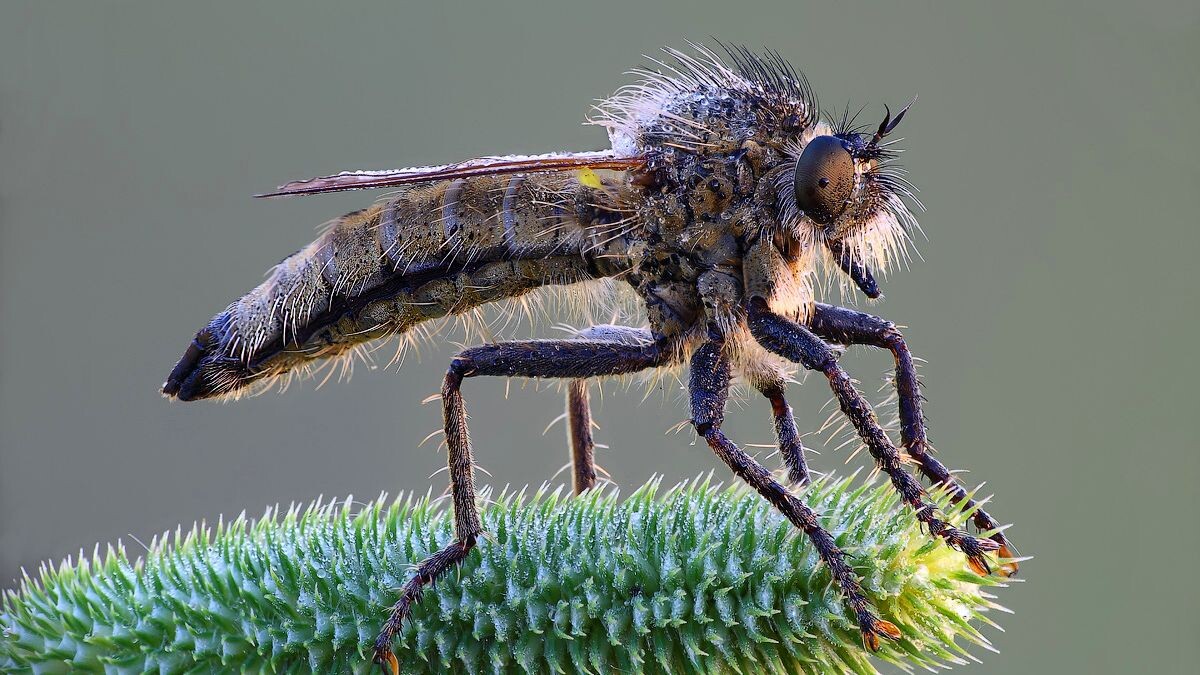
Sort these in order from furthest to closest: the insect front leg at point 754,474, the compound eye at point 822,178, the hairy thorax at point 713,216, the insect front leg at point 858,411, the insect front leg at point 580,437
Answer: the insect front leg at point 580,437, the hairy thorax at point 713,216, the compound eye at point 822,178, the insect front leg at point 858,411, the insect front leg at point 754,474

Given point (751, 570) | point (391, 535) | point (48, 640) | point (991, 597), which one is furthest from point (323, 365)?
point (991, 597)

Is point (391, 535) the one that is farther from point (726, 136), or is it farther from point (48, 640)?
point (726, 136)

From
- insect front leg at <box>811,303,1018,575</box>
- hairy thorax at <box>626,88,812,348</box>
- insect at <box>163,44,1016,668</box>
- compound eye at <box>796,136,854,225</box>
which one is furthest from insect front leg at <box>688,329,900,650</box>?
compound eye at <box>796,136,854,225</box>

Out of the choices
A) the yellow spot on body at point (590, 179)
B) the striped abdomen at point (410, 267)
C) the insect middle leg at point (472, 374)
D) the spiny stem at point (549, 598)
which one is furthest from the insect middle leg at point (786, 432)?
the yellow spot on body at point (590, 179)

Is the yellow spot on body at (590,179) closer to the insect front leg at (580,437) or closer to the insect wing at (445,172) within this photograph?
the insect wing at (445,172)

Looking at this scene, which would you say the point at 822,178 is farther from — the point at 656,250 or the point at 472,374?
the point at 472,374
